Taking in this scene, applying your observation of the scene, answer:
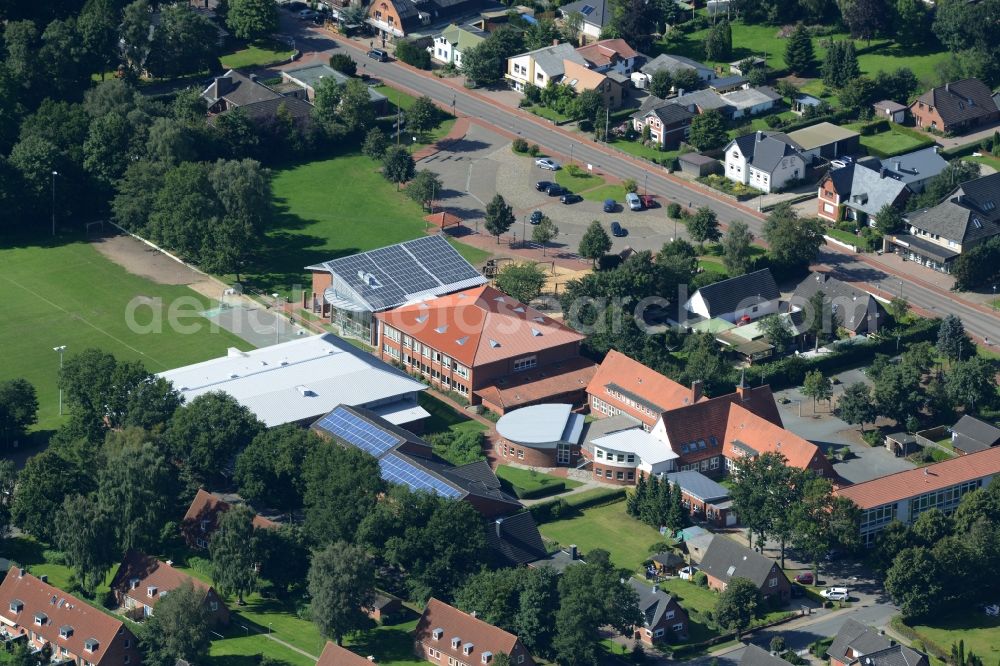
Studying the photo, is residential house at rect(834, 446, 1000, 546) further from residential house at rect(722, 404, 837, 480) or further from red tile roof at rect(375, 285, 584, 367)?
red tile roof at rect(375, 285, 584, 367)

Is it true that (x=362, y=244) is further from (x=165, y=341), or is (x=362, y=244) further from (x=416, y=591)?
(x=416, y=591)

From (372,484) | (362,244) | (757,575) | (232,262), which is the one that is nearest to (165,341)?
(232,262)

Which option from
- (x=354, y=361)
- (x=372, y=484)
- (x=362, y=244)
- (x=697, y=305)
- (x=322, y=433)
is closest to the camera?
(x=372, y=484)

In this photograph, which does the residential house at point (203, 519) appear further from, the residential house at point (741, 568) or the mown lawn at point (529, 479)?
the residential house at point (741, 568)

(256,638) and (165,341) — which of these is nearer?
(256,638)

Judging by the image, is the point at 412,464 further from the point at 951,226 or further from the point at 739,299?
the point at 951,226

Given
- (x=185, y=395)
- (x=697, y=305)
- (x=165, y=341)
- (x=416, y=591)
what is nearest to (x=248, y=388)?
(x=185, y=395)

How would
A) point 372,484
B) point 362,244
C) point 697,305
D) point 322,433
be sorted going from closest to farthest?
point 372,484 < point 322,433 < point 697,305 < point 362,244

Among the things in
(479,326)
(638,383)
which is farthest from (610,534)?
(479,326)
